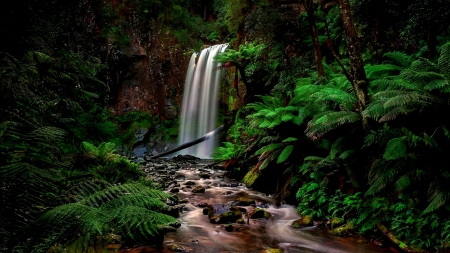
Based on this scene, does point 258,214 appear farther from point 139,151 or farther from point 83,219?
point 139,151

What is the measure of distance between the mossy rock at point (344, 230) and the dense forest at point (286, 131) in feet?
0.12

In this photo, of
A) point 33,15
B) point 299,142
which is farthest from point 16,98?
point 299,142

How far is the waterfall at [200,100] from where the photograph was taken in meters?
17.5

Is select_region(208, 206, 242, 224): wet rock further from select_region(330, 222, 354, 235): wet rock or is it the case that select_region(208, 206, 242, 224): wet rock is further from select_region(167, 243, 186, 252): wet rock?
select_region(330, 222, 354, 235): wet rock

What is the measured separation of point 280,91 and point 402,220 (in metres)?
5.72

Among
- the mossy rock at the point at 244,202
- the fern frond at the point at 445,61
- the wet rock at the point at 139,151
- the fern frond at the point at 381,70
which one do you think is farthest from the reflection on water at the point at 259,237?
the wet rock at the point at 139,151

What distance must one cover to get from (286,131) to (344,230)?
3.09 m

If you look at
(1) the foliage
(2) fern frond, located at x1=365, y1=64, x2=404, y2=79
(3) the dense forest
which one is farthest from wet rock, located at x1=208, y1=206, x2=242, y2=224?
(2) fern frond, located at x1=365, y1=64, x2=404, y2=79

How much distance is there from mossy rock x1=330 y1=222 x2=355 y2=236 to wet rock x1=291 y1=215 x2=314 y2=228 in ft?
1.68

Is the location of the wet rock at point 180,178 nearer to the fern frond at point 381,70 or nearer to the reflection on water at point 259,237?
the reflection on water at point 259,237

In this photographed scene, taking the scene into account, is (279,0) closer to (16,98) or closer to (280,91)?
(280,91)

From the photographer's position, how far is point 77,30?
17.9 metres

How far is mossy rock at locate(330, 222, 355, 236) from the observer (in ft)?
15.9

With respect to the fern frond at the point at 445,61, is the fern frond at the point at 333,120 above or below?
below
